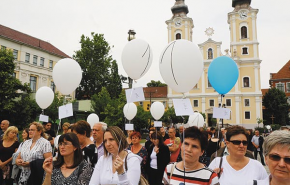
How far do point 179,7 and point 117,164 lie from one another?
182 ft

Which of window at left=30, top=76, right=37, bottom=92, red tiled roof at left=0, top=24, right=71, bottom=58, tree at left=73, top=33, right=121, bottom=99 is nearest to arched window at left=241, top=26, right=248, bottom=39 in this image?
tree at left=73, top=33, right=121, bottom=99

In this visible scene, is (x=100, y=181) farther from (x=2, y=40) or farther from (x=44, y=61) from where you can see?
(x=44, y=61)

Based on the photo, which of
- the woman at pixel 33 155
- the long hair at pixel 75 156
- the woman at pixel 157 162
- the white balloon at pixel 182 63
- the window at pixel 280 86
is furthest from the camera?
the window at pixel 280 86

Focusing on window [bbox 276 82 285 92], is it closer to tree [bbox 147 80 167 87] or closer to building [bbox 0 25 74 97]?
tree [bbox 147 80 167 87]

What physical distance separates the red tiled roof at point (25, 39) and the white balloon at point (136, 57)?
38.3 meters

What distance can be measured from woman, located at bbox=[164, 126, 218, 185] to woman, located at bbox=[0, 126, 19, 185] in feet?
15.0

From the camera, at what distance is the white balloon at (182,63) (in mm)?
3934

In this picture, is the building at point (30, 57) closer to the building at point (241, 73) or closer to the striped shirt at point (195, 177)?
the building at point (241, 73)

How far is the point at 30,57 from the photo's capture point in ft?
134

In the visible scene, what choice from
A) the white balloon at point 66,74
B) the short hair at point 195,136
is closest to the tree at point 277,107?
the white balloon at point 66,74

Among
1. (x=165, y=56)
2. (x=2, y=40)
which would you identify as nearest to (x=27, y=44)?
(x=2, y=40)

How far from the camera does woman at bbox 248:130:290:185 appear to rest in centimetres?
168

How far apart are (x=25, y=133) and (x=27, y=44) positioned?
39.3m

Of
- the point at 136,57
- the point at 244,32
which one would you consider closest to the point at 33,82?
the point at 136,57
